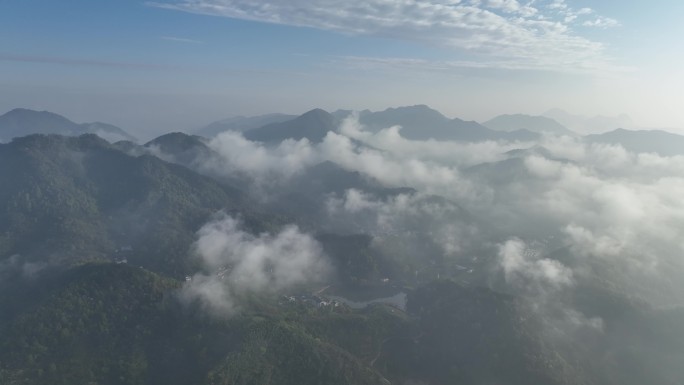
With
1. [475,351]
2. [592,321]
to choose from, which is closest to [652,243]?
[592,321]

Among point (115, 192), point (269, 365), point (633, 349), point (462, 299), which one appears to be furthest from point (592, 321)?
point (115, 192)

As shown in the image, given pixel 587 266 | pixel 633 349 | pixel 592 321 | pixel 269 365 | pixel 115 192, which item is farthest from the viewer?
pixel 115 192

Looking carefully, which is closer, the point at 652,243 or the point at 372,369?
the point at 372,369

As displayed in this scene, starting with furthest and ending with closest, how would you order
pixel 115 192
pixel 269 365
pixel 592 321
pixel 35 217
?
pixel 115 192 → pixel 35 217 → pixel 592 321 → pixel 269 365

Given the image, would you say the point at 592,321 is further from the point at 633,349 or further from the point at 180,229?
the point at 180,229

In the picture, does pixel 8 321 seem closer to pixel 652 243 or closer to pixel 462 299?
pixel 462 299

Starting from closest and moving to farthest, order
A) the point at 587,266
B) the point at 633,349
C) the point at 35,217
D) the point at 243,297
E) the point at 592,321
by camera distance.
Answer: the point at 633,349 → the point at 592,321 → the point at 243,297 → the point at 587,266 → the point at 35,217

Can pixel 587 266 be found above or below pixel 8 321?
above

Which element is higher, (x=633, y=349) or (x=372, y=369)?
(x=633, y=349)

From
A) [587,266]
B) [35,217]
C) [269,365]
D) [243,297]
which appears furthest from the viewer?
[35,217]
